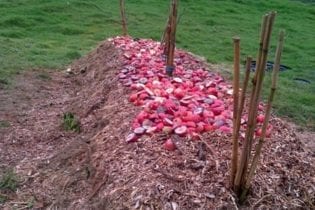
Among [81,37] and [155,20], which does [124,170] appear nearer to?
[81,37]

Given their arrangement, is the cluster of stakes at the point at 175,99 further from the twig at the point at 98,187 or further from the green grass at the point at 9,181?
the green grass at the point at 9,181

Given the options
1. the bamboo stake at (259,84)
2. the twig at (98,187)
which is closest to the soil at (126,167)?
the twig at (98,187)

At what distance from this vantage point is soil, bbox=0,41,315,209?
3.19m

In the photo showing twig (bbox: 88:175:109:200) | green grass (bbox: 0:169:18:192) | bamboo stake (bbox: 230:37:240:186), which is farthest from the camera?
green grass (bbox: 0:169:18:192)

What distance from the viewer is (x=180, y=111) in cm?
399

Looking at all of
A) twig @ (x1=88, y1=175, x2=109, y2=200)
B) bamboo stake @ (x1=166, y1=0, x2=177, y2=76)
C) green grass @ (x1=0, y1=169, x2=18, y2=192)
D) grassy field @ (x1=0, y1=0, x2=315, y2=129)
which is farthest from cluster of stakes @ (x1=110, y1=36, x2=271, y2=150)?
grassy field @ (x1=0, y1=0, x2=315, y2=129)

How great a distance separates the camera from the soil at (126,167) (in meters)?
3.19

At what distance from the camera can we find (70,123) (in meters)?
4.93

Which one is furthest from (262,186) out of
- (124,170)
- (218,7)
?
(218,7)

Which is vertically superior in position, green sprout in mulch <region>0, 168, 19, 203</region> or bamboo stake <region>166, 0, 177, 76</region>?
bamboo stake <region>166, 0, 177, 76</region>

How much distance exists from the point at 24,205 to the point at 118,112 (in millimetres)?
1203

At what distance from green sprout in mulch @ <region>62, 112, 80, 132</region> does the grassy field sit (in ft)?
5.82

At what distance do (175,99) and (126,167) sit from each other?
98 centimetres

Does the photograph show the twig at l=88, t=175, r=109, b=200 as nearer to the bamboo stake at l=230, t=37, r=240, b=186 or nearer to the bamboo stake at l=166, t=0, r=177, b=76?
the bamboo stake at l=230, t=37, r=240, b=186
